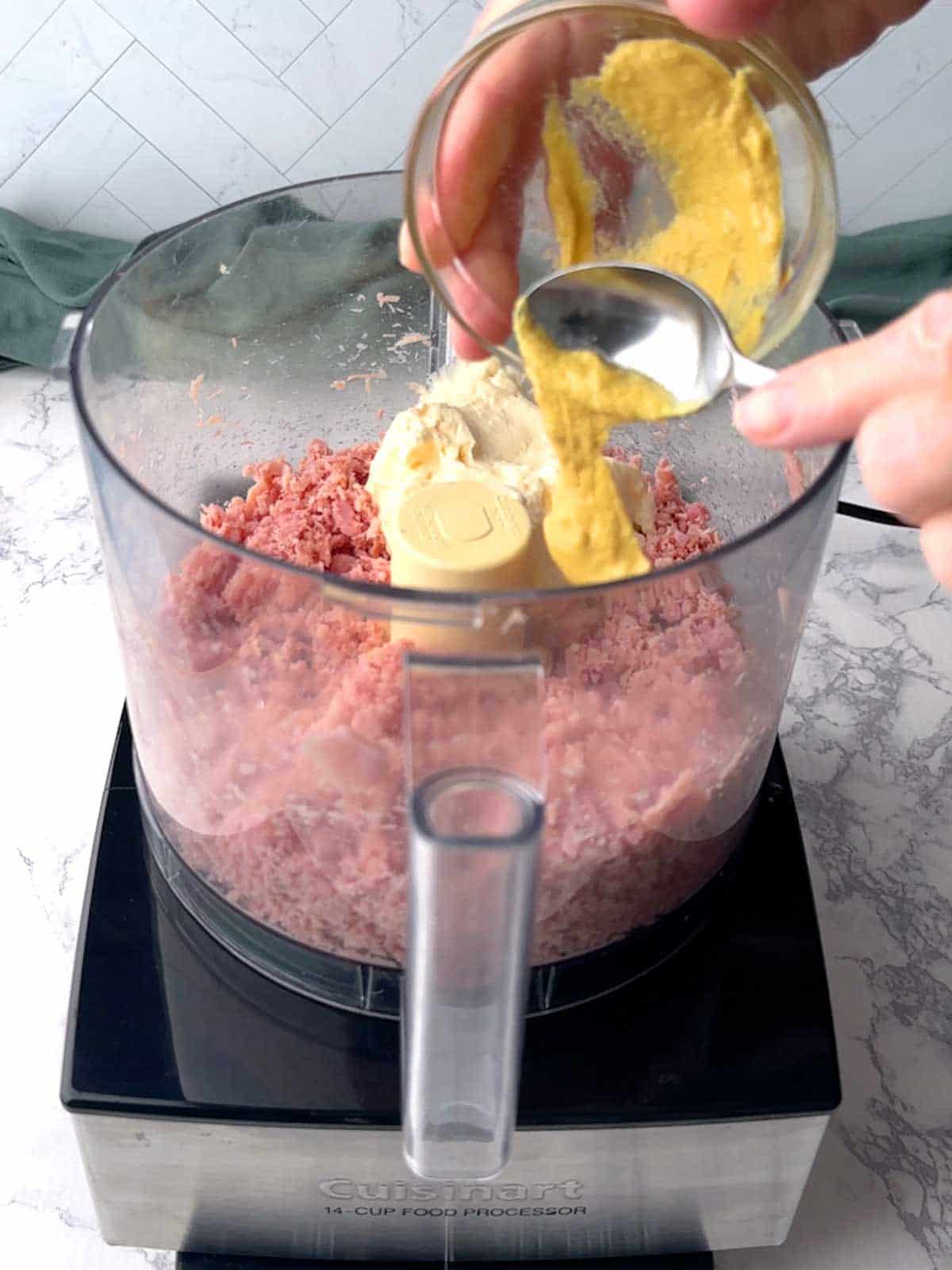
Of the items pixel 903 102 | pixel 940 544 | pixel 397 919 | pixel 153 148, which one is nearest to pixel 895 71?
pixel 903 102

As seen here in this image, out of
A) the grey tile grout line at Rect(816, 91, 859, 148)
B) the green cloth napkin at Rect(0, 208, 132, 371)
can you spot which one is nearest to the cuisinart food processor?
the green cloth napkin at Rect(0, 208, 132, 371)

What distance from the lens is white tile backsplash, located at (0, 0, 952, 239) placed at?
1239 millimetres

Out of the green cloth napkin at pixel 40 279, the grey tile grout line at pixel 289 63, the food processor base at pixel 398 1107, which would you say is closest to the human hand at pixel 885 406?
the food processor base at pixel 398 1107

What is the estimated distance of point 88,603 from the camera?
3.25 feet

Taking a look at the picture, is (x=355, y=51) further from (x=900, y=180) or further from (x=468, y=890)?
(x=468, y=890)

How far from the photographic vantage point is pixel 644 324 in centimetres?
59

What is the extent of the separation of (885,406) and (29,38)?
1.08 metres

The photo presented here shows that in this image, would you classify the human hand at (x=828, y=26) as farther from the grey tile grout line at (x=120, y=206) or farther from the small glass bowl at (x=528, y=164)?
the grey tile grout line at (x=120, y=206)

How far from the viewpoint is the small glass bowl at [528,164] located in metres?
0.57

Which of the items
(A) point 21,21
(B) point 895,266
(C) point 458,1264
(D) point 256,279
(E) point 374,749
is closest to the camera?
(E) point 374,749

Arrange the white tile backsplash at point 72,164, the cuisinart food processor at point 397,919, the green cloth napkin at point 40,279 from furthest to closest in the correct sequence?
1. the white tile backsplash at point 72,164
2. the green cloth napkin at point 40,279
3. the cuisinart food processor at point 397,919

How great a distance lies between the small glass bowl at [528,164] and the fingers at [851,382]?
129 millimetres

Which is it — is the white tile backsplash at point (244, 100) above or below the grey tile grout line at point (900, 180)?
above

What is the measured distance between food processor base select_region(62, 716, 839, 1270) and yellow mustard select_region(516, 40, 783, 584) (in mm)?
211
